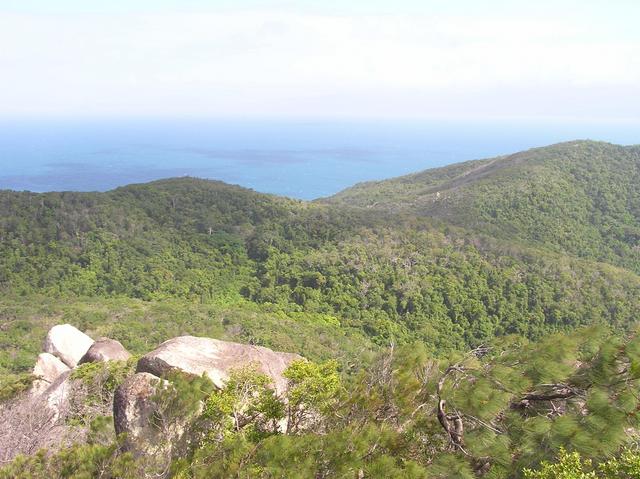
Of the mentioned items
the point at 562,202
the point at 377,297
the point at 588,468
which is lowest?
the point at 377,297

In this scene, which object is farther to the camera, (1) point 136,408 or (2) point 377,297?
(2) point 377,297

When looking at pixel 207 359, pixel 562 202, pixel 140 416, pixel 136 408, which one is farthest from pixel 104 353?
pixel 562 202

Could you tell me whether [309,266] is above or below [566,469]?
below

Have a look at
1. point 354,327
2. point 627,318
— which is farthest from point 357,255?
point 627,318

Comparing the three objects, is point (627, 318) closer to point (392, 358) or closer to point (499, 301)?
point (499, 301)

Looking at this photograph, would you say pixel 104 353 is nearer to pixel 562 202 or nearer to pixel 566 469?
pixel 566 469

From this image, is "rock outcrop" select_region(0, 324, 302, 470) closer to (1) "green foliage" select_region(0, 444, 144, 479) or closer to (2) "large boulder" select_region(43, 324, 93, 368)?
(1) "green foliage" select_region(0, 444, 144, 479)

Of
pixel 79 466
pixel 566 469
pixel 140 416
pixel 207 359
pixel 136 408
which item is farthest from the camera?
pixel 207 359

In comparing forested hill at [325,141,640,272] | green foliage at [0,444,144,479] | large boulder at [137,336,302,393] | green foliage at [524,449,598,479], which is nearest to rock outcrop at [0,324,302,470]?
large boulder at [137,336,302,393]
